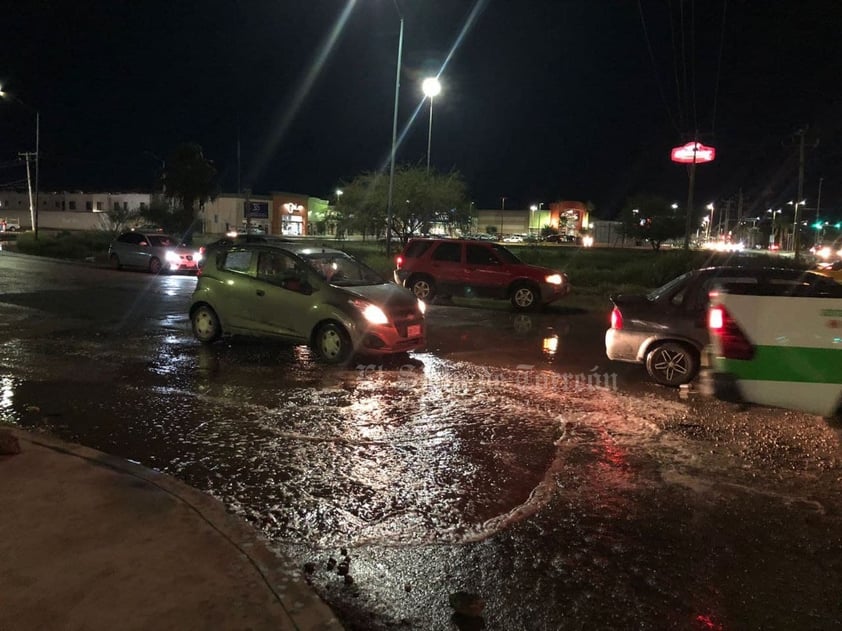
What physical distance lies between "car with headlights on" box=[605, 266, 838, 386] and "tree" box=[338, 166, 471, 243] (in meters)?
27.2

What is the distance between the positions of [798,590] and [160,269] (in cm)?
2633

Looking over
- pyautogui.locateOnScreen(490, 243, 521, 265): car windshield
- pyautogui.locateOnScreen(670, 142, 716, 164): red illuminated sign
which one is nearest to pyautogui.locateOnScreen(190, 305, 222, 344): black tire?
pyautogui.locateOnScreen(490, 243, 521, 265): car windshield

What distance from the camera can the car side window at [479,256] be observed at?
17969 mm

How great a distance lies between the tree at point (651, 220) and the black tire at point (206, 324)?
181 feet

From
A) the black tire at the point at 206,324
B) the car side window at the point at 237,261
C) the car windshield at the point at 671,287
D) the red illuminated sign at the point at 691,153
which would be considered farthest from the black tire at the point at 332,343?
the red illuminated sign at the point at 691,153

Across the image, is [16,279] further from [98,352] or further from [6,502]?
[6,502]

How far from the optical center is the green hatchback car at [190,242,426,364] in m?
9.79

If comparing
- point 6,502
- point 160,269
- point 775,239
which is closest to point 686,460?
point 6,502

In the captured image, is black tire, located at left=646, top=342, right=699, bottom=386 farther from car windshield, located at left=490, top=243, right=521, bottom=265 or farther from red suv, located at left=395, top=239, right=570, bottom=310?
car windshield, located at left=490, top=243, right=521, bottom=265

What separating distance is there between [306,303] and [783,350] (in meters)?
6.12

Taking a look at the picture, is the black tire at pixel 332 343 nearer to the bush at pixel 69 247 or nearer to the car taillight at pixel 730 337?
the car taillight at pixel 730 337

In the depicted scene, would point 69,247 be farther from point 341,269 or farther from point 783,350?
point 783,350

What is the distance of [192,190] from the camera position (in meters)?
58.7

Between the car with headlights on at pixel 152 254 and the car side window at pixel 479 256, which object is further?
the car with headlights on at pixel 152 254
